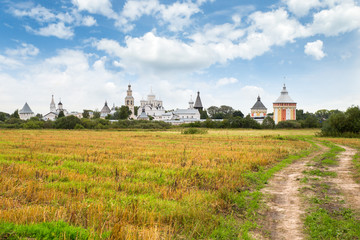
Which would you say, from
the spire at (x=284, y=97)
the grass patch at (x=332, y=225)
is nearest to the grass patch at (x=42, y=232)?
the grass patch at (x=332, y=225)

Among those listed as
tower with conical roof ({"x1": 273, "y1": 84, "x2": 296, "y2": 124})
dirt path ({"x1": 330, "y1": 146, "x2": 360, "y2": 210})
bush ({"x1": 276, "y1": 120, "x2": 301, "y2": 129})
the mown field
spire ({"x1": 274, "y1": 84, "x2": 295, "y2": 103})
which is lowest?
dirt path ({"x1": 330, "y1": 146, "x2": 360, "y2": 210})

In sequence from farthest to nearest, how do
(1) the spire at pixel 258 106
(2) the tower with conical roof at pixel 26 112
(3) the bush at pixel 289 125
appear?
(2) the tower with conical roof at pixel 26 112, (1) the spire at pixel 258 106, (3) the bush at pixel 289 125

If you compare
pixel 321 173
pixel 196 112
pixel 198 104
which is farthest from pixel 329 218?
pixel 198 104

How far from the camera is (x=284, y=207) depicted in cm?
809

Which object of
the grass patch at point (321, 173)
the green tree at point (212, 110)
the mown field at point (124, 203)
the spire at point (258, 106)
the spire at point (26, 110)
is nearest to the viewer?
the mown field at point (124, 203)

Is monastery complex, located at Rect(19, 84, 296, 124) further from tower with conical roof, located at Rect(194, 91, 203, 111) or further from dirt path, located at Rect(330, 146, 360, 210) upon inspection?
dirt path, located at Rect(330, 146, 360, 210)

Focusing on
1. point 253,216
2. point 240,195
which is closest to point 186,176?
point 240,195

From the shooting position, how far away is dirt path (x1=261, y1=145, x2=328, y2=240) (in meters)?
6.34

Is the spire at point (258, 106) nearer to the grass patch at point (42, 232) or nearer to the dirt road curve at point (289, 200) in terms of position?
the dirt road curve at point (289, 200)

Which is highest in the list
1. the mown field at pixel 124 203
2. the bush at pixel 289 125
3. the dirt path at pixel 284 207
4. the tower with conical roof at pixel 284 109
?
Result: the tower with conical roof at pixel 284 109

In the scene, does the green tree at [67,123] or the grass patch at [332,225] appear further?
the green tree at [67,123]

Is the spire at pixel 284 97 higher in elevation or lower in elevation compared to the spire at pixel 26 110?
higher

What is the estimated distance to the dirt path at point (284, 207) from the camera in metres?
6.34

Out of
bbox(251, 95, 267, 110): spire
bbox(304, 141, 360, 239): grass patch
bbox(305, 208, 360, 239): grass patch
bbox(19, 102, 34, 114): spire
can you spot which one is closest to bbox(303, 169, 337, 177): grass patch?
bbox(304, 141, 360, 239): grass patch
